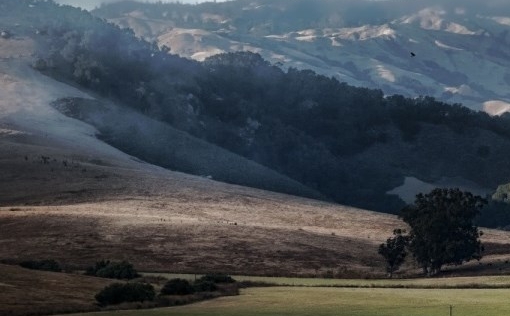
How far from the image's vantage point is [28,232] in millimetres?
109812

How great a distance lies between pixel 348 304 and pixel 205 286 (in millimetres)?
13213

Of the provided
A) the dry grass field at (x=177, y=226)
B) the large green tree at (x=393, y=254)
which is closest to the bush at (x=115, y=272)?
the dry grass field at (x=177, y=226)

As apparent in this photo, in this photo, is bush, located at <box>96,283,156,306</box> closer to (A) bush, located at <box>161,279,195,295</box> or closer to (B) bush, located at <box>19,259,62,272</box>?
(A) bush, located at <box>161,279,195,295</box>

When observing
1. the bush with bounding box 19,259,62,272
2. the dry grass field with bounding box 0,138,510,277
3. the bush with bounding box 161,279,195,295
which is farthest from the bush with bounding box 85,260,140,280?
the bush with bounding box 161,279,195,295

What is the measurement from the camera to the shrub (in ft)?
215

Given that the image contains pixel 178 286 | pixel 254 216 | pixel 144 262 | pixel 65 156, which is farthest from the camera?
pixel 65 156

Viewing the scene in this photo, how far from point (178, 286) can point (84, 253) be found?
40241 mm

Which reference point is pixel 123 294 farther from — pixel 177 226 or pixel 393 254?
pixel 177 226

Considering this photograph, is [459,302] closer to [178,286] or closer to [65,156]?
[178,286]

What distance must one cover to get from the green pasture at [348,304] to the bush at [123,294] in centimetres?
273

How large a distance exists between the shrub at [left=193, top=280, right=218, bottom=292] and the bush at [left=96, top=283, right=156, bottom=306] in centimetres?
734

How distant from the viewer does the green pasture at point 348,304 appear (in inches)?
2036

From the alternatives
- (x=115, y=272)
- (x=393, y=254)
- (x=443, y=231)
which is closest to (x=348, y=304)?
(x=115, y=272)

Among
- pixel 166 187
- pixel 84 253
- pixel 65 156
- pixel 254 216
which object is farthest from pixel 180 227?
pixel 65 156
